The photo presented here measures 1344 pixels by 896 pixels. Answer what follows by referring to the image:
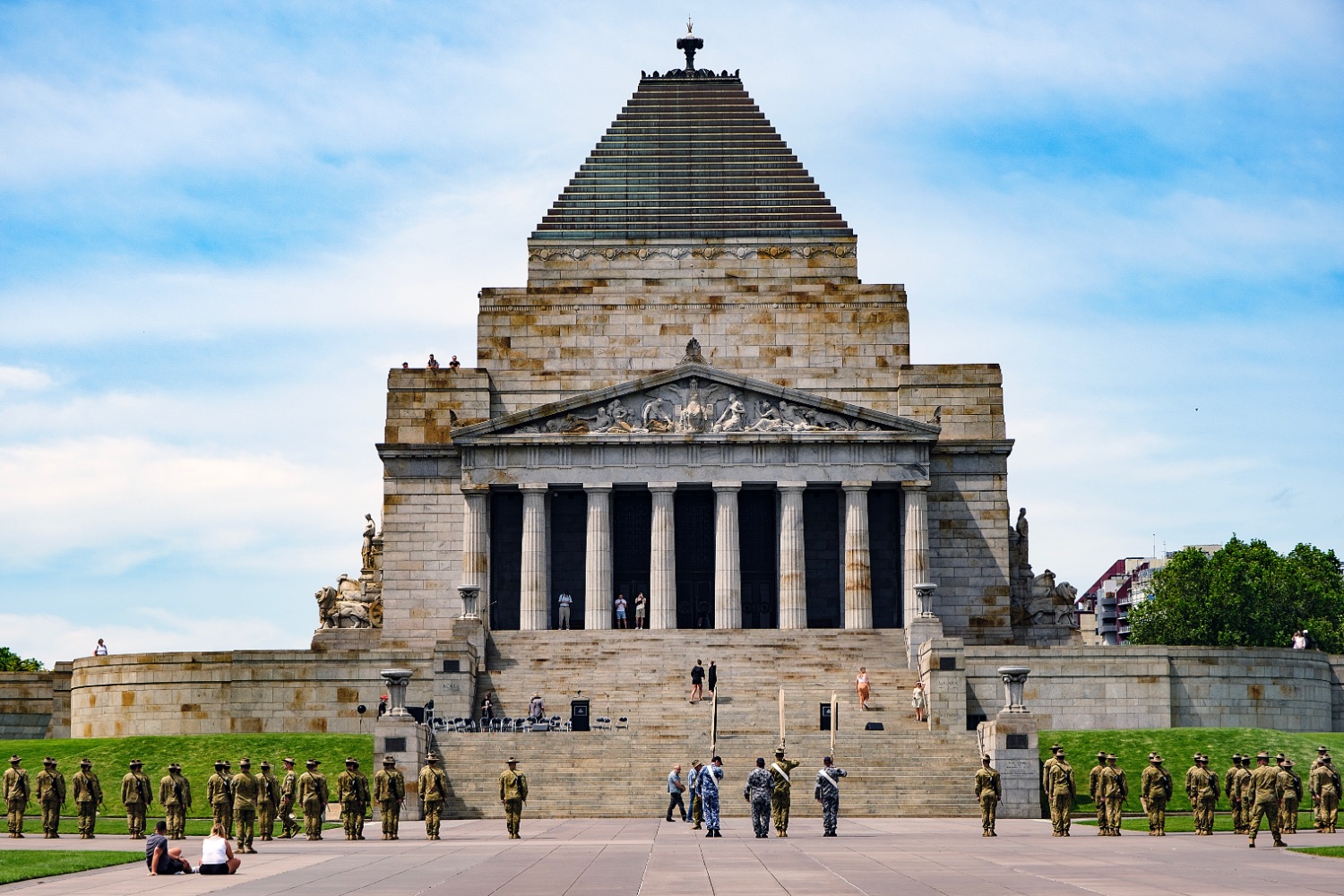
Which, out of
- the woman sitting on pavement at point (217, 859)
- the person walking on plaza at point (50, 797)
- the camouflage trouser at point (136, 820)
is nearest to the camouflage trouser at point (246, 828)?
the camouflage trouser at point (136, 820)

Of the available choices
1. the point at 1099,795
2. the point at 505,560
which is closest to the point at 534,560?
the point at 505,560

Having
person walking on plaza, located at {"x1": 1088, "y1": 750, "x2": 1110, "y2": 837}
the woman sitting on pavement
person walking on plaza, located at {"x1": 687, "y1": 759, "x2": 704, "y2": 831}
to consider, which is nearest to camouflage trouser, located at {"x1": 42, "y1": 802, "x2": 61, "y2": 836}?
the woman sitting on pavement

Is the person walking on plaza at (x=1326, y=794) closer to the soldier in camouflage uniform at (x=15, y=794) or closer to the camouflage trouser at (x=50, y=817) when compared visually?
the camouflage trouser at (x=50, y=817)

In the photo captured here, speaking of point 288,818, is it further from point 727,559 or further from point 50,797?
point 727,559

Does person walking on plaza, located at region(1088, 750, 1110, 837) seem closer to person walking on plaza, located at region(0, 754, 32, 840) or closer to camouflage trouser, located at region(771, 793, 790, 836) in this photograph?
camouflage trouser, located at region(771, 793, 790, 836)

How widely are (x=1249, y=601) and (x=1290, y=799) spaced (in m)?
69.1

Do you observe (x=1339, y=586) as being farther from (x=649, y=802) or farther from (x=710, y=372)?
(x=649, y=802)

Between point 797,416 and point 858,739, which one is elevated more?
point 797,416

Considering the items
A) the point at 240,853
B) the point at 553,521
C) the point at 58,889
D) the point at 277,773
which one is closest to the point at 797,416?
the point at 553,521

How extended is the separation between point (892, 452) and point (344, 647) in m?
21.3

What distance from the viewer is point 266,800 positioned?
40125mm

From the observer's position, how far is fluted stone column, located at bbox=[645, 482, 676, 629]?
228 ft

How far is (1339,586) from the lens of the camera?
351 ft

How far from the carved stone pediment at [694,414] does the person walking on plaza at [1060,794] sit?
29609 mm
